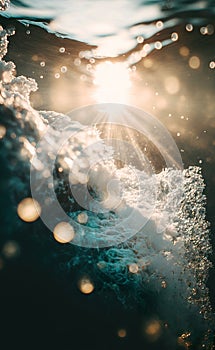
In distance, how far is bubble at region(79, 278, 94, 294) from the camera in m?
3.87

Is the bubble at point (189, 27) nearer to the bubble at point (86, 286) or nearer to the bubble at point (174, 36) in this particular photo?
the bubble at point (174, 36)

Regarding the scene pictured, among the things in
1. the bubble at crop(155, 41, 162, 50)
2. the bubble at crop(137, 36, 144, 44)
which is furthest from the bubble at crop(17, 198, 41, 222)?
the bubble at crop(155, 41, 162, 50)

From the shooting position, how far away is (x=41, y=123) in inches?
192

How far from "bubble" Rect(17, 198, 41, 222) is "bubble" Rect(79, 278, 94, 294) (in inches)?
42.5

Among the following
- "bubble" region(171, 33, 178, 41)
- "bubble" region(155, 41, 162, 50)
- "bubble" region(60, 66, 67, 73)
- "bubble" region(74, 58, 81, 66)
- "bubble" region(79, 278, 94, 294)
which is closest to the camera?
"bubble" region(79, 278, 94, 294)

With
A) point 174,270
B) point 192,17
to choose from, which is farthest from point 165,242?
point 192,17

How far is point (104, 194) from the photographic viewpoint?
17.3 feet

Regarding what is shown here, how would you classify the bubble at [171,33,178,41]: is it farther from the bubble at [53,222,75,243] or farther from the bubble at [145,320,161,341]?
the bubble at [145,320,161,341]

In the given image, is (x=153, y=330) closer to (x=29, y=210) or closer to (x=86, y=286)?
(x=86, y=286)

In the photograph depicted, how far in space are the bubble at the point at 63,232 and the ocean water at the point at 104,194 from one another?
15 mm

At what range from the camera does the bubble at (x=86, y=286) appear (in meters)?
3.87

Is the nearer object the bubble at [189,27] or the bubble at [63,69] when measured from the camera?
the bubble at [189,27]

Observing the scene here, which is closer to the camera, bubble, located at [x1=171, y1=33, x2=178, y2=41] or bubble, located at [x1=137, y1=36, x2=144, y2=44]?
bubble, located at [x1=171, y1=33, x2=178, y2=41]

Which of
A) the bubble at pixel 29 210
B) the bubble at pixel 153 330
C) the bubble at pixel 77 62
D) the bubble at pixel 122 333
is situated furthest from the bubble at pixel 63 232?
the bubble at pixel 77 62
